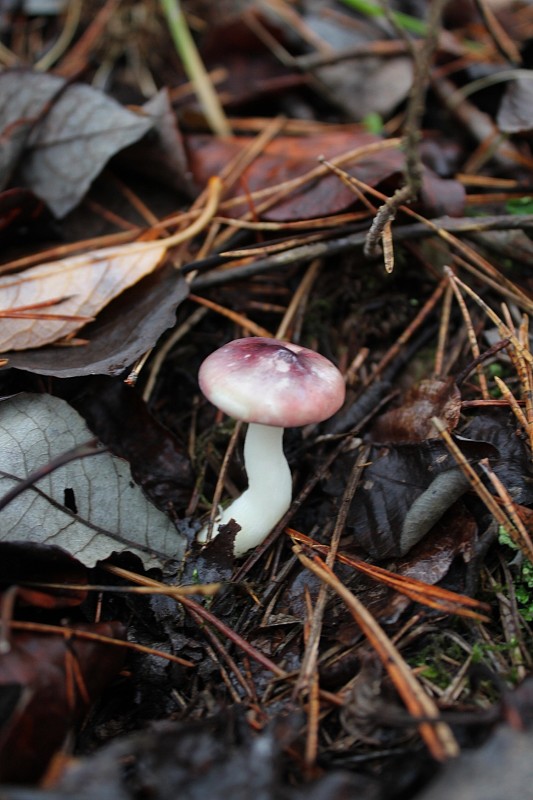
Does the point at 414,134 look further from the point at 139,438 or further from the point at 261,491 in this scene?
the point at 139,438

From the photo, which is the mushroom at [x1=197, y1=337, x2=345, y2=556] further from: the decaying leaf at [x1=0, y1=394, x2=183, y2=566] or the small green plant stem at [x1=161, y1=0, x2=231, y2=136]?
the small green plant stem at [x1=161, y1=0, x2=231, y2=136]

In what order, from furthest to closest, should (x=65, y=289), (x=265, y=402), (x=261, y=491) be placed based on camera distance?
(x=65, y=289)
(x=261, y=491)
(x=265, y=402)

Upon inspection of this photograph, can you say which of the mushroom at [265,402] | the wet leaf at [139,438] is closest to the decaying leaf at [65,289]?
the wet leaf at [139,438]

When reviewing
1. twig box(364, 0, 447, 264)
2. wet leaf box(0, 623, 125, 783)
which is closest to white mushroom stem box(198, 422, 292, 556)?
wet leaf box(0, 623, 125, 783)

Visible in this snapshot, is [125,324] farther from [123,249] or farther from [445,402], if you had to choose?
[445,402]

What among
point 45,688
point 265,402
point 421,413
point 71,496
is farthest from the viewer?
point 421,413

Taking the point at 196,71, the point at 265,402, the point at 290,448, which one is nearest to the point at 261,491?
the point at 290,448

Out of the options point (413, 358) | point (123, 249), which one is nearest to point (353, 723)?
point (413, 358)

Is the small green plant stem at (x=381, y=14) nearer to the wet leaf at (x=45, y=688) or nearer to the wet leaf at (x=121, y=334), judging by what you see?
the wet leaf at (x=121, y=334)
